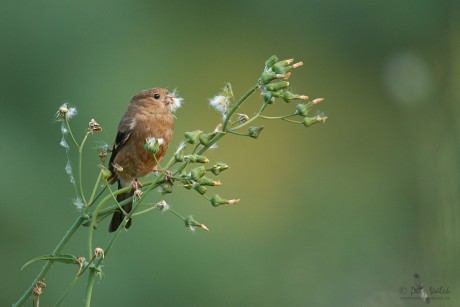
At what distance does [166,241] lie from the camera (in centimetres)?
732

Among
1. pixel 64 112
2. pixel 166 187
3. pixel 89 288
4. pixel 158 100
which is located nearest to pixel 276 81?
pixel 166 187

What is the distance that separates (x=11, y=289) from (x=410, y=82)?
3.42 meters

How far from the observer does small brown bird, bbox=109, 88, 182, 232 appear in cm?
520

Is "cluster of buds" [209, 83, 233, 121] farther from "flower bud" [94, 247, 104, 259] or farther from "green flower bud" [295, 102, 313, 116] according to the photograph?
"flower bud" [94, 247, 104, 259]

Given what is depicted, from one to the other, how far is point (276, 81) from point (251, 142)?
6.89m

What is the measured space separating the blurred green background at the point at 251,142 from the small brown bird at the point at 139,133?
0.32 m

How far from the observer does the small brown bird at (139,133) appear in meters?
5.20

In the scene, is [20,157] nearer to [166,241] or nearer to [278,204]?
[166,241]

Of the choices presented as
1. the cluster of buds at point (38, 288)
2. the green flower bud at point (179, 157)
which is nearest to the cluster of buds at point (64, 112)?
the green flower bud at point (179, 157)

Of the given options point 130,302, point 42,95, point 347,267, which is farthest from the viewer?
point 42,95

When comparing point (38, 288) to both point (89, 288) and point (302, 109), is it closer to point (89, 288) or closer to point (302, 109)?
point (89, 288)

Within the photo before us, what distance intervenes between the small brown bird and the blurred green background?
1.04 feet

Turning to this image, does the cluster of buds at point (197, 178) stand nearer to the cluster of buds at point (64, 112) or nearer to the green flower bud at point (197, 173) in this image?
the green flower bud at point (197, 173)

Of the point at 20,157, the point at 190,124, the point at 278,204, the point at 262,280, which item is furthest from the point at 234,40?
the point at 262,280
